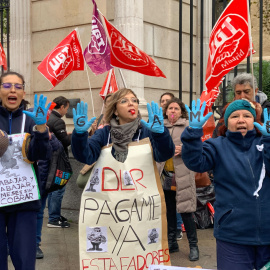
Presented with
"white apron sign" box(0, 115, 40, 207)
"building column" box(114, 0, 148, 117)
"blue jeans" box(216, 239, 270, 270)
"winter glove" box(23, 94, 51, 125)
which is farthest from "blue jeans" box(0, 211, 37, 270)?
"building column" box(114, 0, 148, 117)

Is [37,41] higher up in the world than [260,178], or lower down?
higher up

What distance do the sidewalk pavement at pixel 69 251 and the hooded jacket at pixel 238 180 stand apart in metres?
2.41

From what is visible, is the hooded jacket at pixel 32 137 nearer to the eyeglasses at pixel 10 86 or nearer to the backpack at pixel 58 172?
the eyeglasses at pixel 10 86

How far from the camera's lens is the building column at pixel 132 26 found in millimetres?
7805

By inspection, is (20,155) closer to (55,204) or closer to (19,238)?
(19,238)

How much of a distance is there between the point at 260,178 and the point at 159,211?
1078mm

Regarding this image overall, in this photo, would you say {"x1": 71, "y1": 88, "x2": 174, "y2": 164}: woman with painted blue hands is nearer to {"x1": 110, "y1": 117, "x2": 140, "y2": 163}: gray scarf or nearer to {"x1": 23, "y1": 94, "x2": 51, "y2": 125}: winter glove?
{"x1": 110, "y1": 117, "x2": 140, "y2": 163}: gray scarf

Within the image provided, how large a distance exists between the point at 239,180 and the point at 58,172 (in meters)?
3.01

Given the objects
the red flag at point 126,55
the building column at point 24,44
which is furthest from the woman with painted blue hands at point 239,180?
the building column at point 24,44

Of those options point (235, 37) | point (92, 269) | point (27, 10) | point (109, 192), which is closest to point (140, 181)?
point (109, 192)

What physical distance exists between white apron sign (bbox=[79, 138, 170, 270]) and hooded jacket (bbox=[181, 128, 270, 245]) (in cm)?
76

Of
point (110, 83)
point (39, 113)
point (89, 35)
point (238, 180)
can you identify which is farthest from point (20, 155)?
point (89, 35)

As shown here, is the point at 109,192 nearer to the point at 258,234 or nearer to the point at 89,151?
the point at 89,151

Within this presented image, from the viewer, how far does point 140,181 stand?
418 cm
